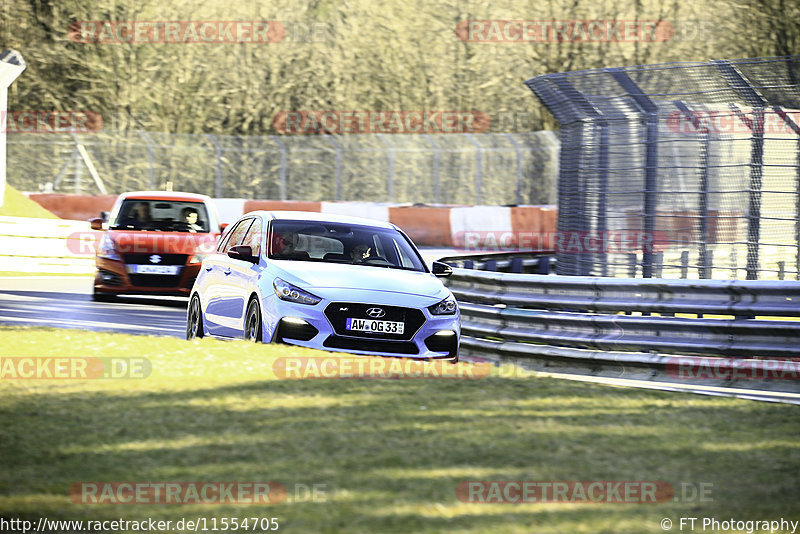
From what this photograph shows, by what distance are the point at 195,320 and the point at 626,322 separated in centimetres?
394

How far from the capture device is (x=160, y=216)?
18078 mm

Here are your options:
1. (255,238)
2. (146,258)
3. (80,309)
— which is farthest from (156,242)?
(255,238)

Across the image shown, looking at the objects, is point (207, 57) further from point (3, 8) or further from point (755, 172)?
point (755, 172)

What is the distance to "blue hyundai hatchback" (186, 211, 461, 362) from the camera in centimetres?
1034

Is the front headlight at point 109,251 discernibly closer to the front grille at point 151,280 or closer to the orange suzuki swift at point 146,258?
the orange suzuki swift at point 146,258

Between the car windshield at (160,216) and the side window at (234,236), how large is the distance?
5019mm

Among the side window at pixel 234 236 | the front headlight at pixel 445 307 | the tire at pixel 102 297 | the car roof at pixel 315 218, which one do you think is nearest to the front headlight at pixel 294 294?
the front headlight at pixel 445 307

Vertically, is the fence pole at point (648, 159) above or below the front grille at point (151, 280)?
above

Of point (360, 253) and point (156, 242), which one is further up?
point (360, 253)

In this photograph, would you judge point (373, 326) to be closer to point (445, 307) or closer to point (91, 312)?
point (445, 307)

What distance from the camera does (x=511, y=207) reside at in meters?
31.2

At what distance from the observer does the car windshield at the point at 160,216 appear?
17.8 m

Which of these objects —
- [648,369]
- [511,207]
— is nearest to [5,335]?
[648,369]

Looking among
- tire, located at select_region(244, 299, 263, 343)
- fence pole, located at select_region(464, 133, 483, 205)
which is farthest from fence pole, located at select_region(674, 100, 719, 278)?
fence pole, located at select_region(464, 133, 483, 205)
